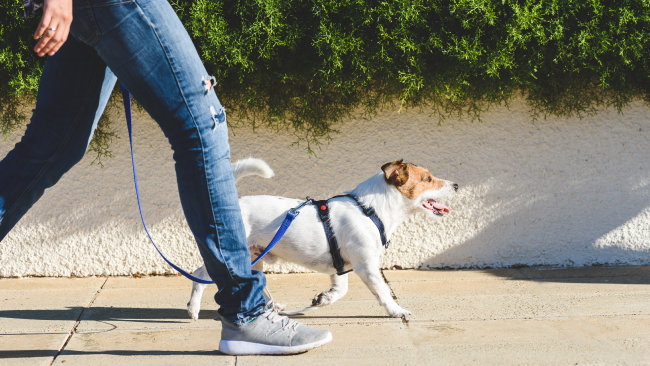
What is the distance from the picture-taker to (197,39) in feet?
13.1

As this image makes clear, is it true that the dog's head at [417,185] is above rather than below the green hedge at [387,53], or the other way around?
below

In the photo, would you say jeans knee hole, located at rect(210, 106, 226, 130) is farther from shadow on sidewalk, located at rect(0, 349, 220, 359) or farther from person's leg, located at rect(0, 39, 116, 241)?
shadow on sidewalk, located at rect(0, 349, 220, 359)

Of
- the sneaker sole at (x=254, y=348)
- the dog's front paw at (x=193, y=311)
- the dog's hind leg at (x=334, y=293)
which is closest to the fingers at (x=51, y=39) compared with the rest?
the sneaker sole at (x=254, y=348)

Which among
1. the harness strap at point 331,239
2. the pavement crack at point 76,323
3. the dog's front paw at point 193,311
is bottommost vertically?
the pavement crack at point 76,323

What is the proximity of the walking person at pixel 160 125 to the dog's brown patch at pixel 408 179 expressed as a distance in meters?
1.23

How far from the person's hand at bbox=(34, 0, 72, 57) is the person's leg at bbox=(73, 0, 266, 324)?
11cm

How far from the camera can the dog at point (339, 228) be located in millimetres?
3416

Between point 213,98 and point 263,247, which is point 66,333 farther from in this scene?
point 213,98

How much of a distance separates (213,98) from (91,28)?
0.48 meters

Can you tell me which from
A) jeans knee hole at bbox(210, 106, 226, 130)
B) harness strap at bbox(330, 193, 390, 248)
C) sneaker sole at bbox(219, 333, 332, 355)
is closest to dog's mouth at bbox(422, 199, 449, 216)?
harness strap at bbox(330, 193, 390, 248)

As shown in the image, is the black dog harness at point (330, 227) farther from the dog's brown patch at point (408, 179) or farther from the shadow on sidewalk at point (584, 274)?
the shadow on sidewalk at point (584, 274)

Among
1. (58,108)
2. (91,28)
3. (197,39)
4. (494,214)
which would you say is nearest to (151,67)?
(91,28)

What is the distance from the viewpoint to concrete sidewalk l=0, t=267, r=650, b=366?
8.82 feet

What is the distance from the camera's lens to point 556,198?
179 inches
